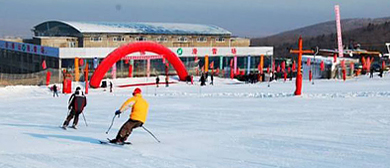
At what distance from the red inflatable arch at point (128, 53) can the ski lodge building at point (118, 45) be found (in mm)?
3738

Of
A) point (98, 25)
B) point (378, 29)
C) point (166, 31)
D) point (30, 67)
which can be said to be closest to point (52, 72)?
point (30, 67)

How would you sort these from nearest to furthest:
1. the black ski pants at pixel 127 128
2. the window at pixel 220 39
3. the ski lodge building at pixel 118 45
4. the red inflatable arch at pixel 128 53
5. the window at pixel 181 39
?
the black ski pants at pixel 127 128 → the red inflatable arch at pixel 128 53 → the ski lodge building at pixel 118 45 → the window at pixel 181 39 → the window at pixel 220 39

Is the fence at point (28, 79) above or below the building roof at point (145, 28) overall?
below

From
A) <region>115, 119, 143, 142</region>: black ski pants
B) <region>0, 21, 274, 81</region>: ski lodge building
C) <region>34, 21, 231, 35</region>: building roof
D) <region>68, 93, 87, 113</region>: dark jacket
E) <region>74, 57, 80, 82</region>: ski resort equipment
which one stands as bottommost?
<region>115, 119, 143, 142</region>: black ski pants

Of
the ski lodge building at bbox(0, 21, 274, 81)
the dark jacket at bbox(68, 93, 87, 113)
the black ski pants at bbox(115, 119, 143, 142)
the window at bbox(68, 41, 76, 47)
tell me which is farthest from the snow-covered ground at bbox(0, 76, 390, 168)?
the window at bbox(68, 41, 76, 47)

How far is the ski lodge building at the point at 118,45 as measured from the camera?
40.0 meters

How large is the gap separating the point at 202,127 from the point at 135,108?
3683 mm

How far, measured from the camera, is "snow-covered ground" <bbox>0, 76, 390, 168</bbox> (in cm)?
795

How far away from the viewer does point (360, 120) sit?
41.9ft

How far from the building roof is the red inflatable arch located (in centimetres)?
1401

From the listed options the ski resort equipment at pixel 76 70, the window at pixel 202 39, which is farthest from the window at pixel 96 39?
the window at pixel 202 39

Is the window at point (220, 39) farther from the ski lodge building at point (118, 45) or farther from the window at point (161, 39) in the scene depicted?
the window at point (161, 39)

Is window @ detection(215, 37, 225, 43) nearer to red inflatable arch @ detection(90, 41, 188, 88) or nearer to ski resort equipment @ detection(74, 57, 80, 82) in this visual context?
red inflatable arch @ detection(90, 41, 188, 88)

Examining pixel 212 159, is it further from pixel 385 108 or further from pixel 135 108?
pixel 385 108
